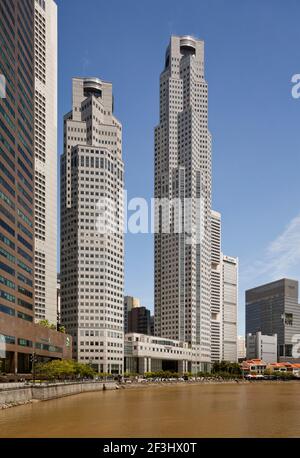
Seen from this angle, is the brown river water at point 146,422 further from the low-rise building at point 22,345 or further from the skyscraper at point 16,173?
the skyscraper at point 16,173

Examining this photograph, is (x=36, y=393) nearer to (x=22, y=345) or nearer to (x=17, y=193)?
(x=22, y=345)

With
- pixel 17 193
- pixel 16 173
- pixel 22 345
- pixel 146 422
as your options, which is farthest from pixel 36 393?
pixel 16 173

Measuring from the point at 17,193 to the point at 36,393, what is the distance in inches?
2584

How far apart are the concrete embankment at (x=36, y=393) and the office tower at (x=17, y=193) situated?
1645 centimetres

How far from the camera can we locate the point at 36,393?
351 ft

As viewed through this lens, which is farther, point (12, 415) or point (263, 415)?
point (263, 415)

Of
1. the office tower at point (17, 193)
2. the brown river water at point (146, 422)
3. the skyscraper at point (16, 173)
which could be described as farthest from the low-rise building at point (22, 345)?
the brown river water at point (146, 422)

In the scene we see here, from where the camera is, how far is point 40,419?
7275 centimetres

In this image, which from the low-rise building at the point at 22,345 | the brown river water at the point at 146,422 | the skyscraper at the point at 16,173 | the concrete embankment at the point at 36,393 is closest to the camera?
the brown river water at the point at 146,422

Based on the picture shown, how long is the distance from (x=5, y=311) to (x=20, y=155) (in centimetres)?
4415

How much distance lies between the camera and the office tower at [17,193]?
144750 mm

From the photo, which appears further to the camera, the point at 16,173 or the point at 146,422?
the point at 16,173
